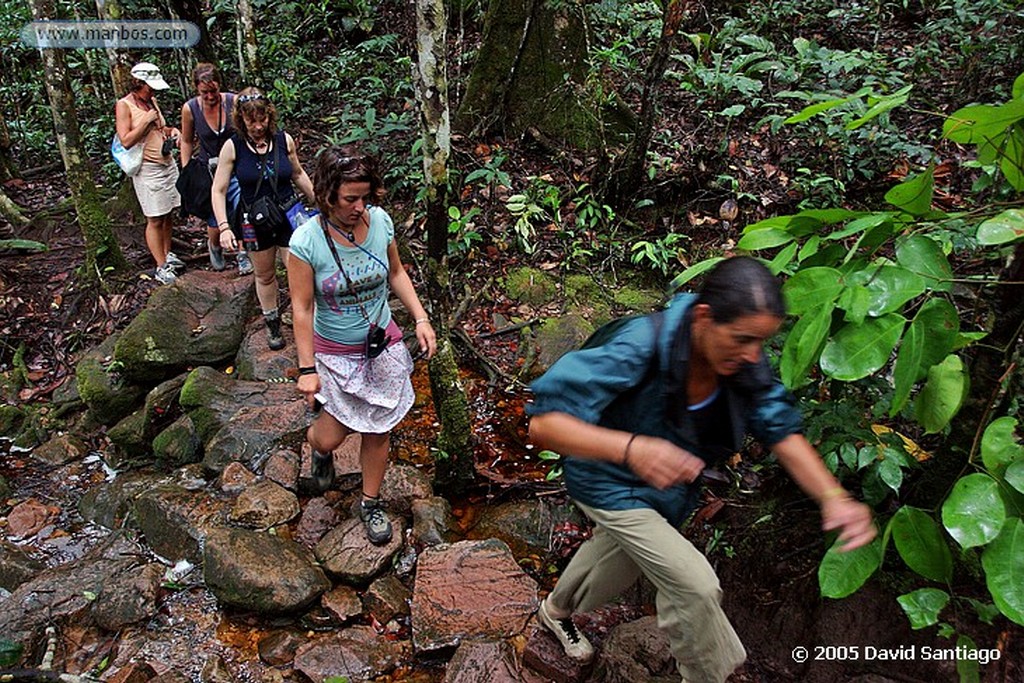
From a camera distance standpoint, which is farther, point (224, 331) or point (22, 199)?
point (22, 199)

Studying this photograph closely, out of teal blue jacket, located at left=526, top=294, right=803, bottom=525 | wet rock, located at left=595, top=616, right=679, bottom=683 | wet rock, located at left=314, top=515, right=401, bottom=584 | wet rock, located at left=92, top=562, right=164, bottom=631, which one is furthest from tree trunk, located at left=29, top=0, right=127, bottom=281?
wet rock, located at left=595, top=616, right=679, bottom=683

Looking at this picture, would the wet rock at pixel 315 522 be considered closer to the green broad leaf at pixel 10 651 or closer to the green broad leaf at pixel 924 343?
the green broad leaf at pixel 10 651

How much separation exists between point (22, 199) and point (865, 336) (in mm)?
10047

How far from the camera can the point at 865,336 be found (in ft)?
7.22

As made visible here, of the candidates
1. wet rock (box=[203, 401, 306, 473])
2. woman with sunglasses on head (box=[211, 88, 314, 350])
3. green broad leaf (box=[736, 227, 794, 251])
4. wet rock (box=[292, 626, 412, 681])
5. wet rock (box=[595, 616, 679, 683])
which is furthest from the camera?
wet rock (box=[203, 401, 306, 473])

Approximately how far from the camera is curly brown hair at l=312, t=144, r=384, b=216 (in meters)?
3.07

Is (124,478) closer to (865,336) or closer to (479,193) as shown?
(479,193)

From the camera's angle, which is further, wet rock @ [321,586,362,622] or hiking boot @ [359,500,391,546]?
hiking boot @ [359,500,391,546]

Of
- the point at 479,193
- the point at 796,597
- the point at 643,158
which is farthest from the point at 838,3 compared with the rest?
the point at 796,597

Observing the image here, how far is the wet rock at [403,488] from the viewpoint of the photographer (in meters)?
4.31

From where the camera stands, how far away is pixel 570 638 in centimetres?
318

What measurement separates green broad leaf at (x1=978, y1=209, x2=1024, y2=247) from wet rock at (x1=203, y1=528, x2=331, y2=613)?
11.1 ft

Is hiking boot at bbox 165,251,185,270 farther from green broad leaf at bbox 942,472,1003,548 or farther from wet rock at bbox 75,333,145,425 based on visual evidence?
green broad leaf at bbox 942,472,1003,548

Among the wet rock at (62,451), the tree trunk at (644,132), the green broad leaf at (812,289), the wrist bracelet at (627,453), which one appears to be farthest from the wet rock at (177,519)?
the tree trunk at (644,132)
